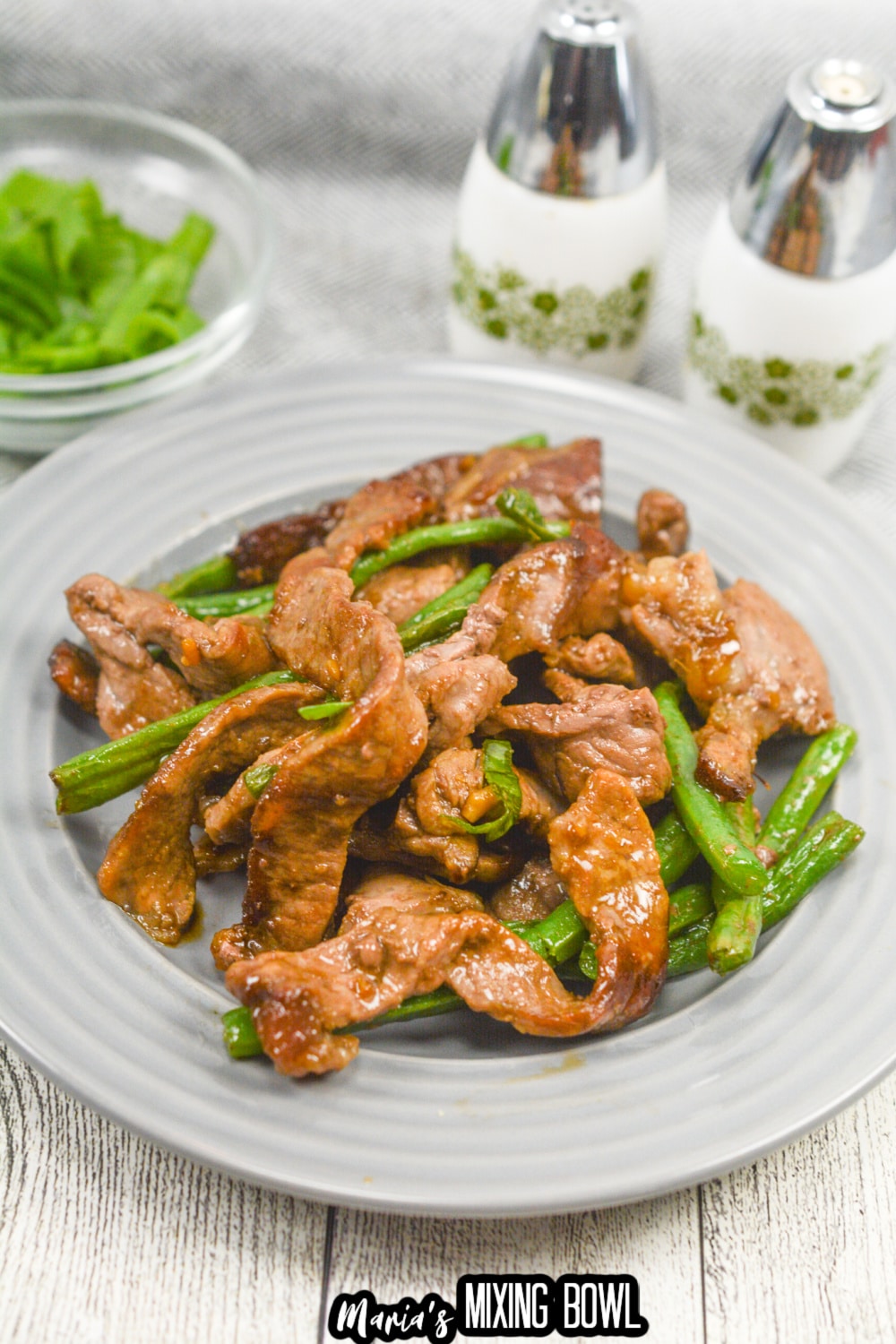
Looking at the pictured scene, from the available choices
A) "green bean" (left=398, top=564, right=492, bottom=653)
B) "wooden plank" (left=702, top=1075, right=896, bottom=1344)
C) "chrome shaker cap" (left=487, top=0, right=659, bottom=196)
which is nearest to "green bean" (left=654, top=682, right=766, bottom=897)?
"wooden plank" (left=702, top=1075, right=896, bottom=1344)

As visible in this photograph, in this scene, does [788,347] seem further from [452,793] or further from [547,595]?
[452,793]

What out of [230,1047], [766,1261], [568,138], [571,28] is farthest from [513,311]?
[766,1261]

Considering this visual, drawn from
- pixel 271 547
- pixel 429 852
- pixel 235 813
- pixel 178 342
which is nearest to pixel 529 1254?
pixel 429 852

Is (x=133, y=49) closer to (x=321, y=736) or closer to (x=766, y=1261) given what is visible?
(x=321, y=736)

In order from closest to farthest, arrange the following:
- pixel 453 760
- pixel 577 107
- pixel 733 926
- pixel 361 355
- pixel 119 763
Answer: pixel 733 926 < pixel 453 760 < pixel 119 763 < pixel 577 107 < pixel 361 355

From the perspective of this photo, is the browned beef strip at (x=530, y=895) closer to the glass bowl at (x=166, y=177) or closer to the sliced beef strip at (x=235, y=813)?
the sliced beef strip at (x=235, y=813)
